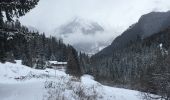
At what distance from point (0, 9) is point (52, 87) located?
5.49 meters

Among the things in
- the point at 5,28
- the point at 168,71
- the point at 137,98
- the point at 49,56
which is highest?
the point at 49,56

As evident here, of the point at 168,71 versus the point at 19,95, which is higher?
the point at 168,71

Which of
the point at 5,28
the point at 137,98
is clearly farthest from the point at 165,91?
the point at 5,28

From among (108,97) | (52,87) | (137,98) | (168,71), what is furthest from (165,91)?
(52,87)

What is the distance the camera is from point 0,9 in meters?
19.6

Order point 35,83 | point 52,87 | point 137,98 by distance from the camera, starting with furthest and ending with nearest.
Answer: point 137,98 < point 35,83 < point 52,87

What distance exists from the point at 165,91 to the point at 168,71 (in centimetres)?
110

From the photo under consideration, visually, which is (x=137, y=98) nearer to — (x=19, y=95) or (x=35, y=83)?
(x=35, y=83)

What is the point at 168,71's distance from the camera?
19.2m

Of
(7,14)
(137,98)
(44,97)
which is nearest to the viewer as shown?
(44,97)

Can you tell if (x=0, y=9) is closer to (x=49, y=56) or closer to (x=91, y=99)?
(x=91, y=99)

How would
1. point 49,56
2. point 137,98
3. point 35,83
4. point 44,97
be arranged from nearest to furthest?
point 44,97, point 35,83, point 137,98, point 49,56

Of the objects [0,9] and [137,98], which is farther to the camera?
[137,98]

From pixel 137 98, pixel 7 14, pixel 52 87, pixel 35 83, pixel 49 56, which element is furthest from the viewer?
pixel 49 56
